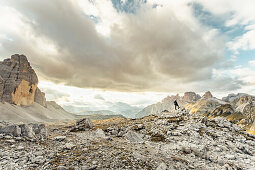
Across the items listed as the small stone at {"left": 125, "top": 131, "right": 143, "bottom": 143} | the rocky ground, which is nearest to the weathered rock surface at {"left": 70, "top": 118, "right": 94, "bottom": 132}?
the rocky ground

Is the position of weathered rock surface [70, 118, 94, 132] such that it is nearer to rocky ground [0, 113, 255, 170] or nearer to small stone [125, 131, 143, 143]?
rocky ground [0, 113, 255, 170]

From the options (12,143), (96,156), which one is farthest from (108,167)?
(12,143)

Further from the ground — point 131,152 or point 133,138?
point 131,152

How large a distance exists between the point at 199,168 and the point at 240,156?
409 inches

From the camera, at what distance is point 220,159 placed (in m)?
16.8

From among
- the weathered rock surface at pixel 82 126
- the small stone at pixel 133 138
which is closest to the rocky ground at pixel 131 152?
the small stone at pixel 133 138

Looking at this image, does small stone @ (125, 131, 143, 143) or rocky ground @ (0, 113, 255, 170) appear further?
small stone @ (125, 131, 143, 143)

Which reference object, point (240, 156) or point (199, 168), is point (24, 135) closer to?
point (199, 168)

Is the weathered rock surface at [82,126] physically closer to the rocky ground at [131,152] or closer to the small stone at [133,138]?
the rocky ground at [131,152]

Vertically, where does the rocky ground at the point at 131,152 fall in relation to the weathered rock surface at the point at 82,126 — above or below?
below

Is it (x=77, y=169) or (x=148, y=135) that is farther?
(x=148, y=135)

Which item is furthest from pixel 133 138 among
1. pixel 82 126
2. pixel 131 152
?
pixel 82 126

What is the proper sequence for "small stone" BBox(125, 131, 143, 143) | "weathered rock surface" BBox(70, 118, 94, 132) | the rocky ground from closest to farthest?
the rocky ground, "small stone" BBox(125, 131, 143, 143), "weathered rock surface" BBox(70, 118, 94, 132)

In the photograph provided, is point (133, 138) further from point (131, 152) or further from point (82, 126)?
point (82, 126)
